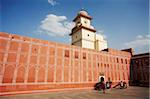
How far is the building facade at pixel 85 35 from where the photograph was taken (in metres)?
32.9

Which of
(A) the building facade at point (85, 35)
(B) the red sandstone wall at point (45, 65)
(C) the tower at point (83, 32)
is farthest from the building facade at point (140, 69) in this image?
(C) the tower at point (83, 32)

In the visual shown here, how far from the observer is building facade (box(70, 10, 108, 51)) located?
3288 cm

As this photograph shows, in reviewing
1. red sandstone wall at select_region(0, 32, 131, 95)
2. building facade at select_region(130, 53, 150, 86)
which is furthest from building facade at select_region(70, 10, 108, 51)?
building facade at select_region(130, 53, 150, 86)

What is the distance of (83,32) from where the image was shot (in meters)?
33.1

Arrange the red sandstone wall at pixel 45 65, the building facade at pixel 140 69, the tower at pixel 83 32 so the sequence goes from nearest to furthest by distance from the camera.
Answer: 1. the red sandstone wall at pixel 45 65
2. the building facade at pixel 140 69
3. the tower at pixel 83 32

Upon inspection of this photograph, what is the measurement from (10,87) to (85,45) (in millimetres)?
20954

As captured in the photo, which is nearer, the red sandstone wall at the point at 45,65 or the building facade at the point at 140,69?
the red sandstone wall at the point at 45,65

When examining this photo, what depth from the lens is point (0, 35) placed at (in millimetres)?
16297

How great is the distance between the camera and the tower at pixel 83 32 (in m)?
32.8

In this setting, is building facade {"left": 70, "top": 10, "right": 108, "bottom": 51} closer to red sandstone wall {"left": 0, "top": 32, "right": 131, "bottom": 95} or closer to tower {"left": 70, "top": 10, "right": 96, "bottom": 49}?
tower {"left": 70, "top": 10, "right": 96, "bottom": 49}

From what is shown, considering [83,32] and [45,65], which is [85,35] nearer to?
[83,32]

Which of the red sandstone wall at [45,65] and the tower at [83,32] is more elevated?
the tower at [83,32]

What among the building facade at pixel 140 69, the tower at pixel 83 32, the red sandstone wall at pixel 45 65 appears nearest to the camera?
the red sandstone wall at pixel 45 65

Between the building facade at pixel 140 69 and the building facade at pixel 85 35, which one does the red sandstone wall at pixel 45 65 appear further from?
the building facade at pixel 85 35
